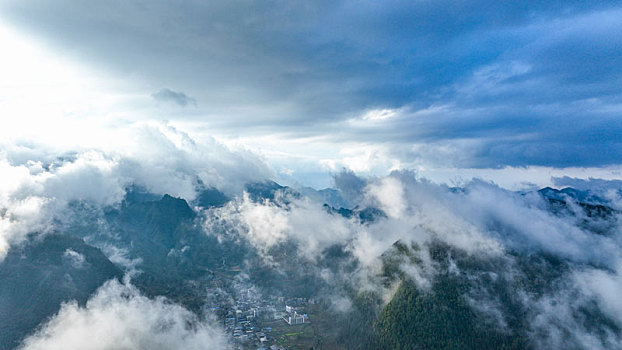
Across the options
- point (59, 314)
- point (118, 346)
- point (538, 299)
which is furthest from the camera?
point (538, 299)

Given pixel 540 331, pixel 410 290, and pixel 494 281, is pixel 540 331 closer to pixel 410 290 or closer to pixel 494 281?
pixel 494 281

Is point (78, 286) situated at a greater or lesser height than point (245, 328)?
greater

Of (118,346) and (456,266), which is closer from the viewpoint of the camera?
(118,346)

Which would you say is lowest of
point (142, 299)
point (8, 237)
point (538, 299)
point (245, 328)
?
point (245, 328)

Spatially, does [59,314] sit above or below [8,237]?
below

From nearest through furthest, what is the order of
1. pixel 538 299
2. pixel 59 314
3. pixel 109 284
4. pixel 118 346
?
pixel 118 346
pixel 59 314
pixel 538 299
pixel 109 284

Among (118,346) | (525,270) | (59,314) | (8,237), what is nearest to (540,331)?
(525,270)

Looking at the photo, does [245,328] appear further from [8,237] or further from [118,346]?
[8,237]

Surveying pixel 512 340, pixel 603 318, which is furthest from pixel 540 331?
pixel 603 318

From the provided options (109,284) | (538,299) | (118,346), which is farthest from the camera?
(109,284)
